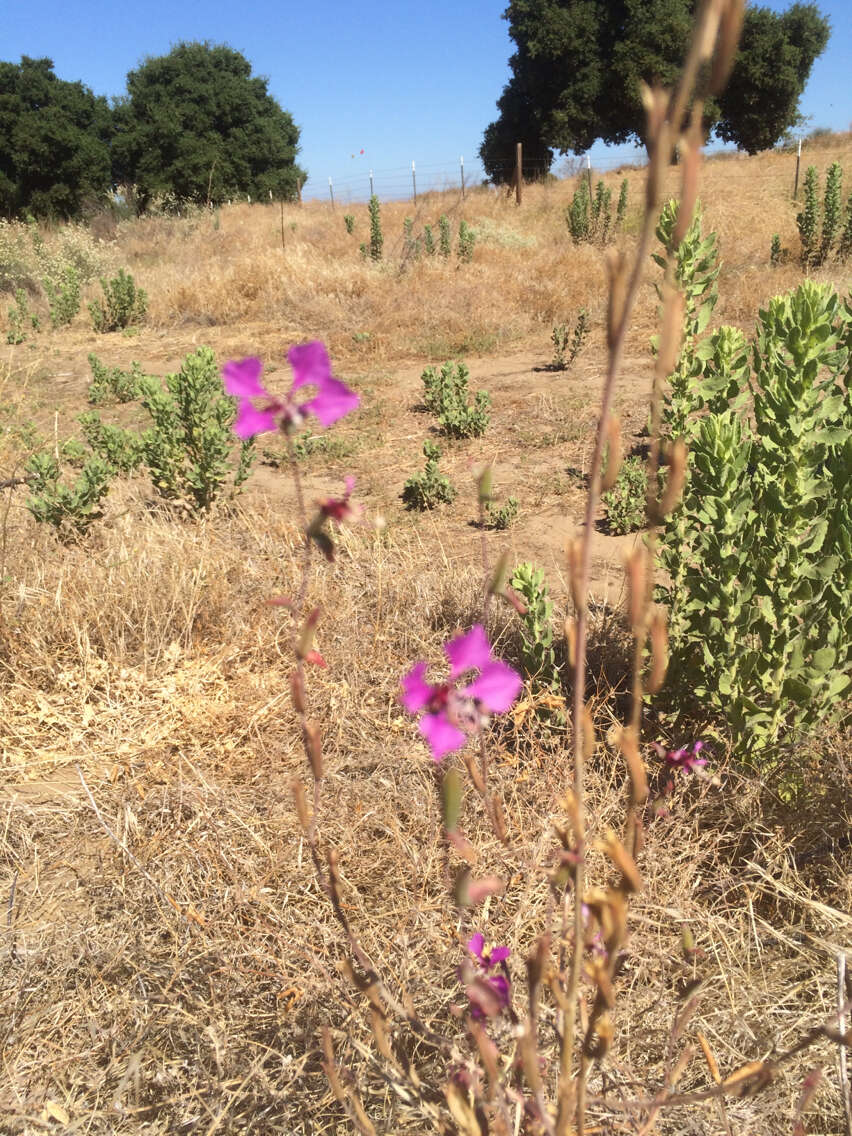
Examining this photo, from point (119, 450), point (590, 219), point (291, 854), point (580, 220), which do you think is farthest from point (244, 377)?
point (590, 219)

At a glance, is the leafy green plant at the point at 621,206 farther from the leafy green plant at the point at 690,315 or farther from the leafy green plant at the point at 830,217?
the leafy green plant at the point at 690,315

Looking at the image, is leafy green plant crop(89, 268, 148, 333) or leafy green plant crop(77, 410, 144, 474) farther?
leafy green plant crop(89, 268, 148, 333)

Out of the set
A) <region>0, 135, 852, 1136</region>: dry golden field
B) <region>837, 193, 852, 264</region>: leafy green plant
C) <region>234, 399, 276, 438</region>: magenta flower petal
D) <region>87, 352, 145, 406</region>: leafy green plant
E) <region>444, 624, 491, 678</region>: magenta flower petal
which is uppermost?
<region>837, 193, 852, 264</region>: leafy green plant

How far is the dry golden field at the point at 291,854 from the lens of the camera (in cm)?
128

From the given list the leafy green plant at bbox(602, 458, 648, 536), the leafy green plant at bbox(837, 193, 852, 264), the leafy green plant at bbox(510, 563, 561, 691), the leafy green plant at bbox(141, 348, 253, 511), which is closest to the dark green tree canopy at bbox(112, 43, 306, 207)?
the leafy green plant at bbox(837, 193, 852, 264)

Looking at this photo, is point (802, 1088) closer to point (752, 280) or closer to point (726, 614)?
point (726, 614)

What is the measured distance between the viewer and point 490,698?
604 millimetres

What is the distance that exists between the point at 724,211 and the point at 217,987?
15226 mm

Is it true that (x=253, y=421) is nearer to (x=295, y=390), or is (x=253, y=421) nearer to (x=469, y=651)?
(x=295, y=390)

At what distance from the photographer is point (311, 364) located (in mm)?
617

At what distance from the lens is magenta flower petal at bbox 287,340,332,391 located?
614 millimetres

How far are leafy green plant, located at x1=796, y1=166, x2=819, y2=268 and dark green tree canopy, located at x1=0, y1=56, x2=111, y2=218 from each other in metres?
20.5

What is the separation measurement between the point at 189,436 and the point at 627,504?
219 centimetres

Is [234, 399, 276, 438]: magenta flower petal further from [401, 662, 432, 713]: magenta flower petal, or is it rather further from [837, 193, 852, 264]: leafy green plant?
[837, 193, 852, 264]: leafy green plant
